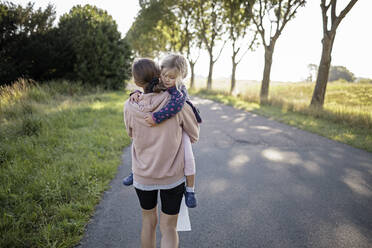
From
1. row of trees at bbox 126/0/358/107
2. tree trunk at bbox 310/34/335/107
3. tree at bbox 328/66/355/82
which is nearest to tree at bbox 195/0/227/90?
row of trees at bbox 126/0/358/107

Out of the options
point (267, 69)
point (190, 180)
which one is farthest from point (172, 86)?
point (267, 69)

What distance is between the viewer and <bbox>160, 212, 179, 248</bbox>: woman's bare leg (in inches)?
66.7

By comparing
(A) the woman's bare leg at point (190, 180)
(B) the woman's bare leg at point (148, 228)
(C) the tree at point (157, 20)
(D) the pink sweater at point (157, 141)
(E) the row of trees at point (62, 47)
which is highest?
(C) the tree at point (157, 20)

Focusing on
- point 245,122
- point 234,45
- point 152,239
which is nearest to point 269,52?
point 234,45

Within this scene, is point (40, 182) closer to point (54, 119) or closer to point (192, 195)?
point (192, 195)

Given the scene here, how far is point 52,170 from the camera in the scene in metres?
3.49

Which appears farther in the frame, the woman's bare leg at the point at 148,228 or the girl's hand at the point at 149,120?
the woman's bare leg at the point at 148,228

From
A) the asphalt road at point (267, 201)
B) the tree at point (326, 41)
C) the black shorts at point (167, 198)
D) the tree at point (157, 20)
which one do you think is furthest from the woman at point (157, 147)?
the tree at point (157, 20)

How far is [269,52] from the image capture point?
45.2 feet

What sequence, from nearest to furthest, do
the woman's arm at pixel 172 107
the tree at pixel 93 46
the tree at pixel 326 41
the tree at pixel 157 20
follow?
the woman's arm at pixel 172 107
the tree at pixel 326 41
the tree at pixel 93 46
the tree at pixel 157 20

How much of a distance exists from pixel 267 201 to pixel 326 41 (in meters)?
9.84

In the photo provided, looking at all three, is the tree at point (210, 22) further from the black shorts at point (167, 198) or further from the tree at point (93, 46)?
the black shorts at point (167, 198)

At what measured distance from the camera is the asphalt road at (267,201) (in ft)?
7.65

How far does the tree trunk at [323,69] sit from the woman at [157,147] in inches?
415
